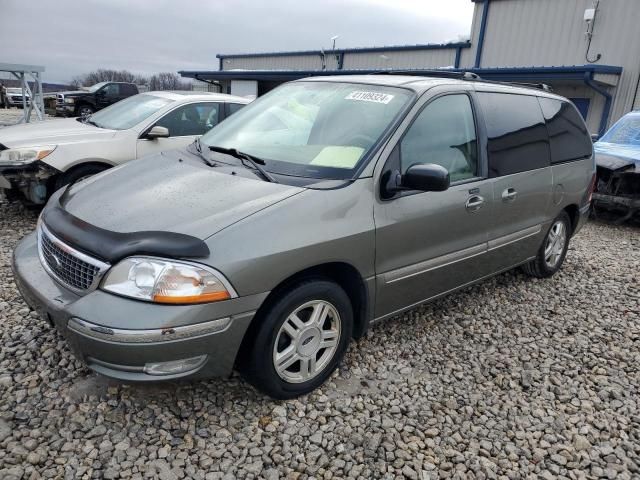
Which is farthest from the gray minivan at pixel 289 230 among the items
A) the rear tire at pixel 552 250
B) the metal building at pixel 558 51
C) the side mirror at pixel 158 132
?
the metal building at pixel 558 51

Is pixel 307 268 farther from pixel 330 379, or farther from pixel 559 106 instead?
pixel 559 106

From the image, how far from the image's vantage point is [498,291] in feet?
15.5

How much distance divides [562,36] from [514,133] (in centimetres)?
1271

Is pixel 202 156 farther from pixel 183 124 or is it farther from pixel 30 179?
pixel 183 124

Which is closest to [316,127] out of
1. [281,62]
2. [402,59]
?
[402,59]

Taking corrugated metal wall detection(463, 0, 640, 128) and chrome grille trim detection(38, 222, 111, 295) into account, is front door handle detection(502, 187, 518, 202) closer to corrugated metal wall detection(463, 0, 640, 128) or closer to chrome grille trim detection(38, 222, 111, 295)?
chrome grille trim detection(38, 222, 111, 295)

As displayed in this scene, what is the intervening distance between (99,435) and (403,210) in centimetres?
205

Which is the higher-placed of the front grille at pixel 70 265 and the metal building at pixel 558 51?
the metal building at pixel 558 51

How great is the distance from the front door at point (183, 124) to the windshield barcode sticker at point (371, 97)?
346 cm

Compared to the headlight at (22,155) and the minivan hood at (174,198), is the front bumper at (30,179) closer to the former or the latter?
the headlight at (22,155)

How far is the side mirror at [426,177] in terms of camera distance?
281 cm

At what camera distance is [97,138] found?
19.2ft

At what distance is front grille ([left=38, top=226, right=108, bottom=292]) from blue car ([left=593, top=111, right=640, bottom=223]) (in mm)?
7469

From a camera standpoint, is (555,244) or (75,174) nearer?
(555,244)
